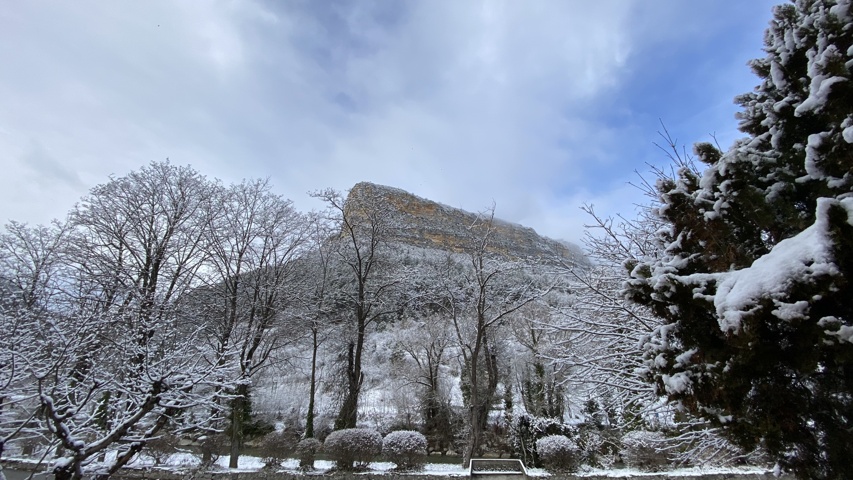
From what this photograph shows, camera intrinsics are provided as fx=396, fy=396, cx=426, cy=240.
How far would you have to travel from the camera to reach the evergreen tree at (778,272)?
2.41m

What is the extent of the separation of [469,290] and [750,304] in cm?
1226

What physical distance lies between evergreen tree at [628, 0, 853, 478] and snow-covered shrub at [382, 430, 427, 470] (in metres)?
9.26

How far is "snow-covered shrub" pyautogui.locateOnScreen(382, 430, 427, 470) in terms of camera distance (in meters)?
11.1

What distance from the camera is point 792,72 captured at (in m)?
3.51

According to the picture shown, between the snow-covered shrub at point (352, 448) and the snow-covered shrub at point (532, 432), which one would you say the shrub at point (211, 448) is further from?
the snow-covered shrub at point (532, 432)

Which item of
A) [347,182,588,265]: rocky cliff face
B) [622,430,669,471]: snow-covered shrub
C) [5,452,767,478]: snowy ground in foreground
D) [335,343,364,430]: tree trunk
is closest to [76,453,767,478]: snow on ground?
[5,452,767,478]: snowy ground in foreground

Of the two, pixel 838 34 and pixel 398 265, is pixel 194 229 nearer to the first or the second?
pixel 398 265

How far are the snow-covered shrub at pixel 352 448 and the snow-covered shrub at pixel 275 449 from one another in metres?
1.55

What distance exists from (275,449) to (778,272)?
12843 millimetres

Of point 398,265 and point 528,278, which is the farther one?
point 398,265

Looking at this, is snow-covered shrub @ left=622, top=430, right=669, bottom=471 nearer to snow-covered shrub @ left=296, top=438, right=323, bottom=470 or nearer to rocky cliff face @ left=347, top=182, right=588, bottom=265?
rocky cliff face @ left=347, top=182, right=588, bottom=265

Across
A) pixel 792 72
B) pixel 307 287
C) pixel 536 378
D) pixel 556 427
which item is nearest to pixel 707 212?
pixel 792 72

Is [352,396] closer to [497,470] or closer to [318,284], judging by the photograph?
[318,284]

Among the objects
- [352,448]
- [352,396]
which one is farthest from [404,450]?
[352,396]
